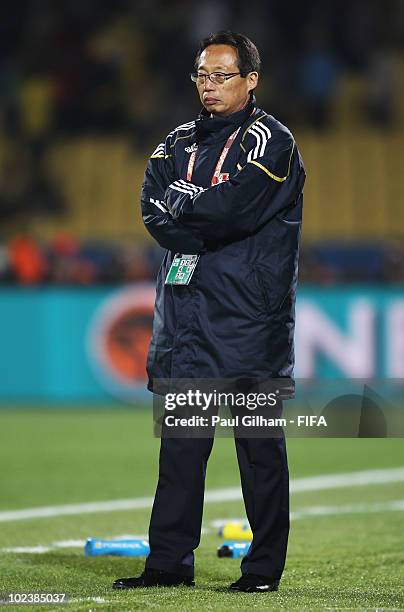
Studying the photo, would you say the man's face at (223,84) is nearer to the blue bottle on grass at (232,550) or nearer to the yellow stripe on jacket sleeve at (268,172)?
the yellow stripe on jacket sleeve at (268,172)

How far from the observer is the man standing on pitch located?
16.3 feet

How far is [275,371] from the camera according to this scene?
502 cm

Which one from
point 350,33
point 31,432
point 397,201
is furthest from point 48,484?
point 350,33

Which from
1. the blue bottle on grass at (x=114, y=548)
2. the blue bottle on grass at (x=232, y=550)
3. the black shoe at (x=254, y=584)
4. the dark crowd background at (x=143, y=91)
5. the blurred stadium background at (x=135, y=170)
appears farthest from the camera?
the dark crowd background at (x=143, y=91)

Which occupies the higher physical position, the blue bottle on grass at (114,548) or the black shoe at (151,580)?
Answer: the black shoe at (151,580)

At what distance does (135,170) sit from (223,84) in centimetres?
1470

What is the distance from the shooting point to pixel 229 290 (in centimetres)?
496

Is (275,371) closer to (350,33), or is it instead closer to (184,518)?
(184,518)

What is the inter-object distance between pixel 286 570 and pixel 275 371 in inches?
44.4

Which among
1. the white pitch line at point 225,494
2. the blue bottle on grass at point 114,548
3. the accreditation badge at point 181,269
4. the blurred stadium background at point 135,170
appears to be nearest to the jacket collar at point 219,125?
the accreditation badge at point 181,269

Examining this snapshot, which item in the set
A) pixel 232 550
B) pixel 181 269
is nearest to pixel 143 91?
pixel 232 550

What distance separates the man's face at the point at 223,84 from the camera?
5055 millimetres

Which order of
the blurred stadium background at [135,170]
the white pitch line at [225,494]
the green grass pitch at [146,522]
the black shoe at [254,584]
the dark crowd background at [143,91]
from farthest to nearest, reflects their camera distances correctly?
the dark crowd background at [143,91] → the blurred stadium background at [135,170] → the white pitch line at [225,494] → the black shoe at [254,584] → the green grass pitch at [146,522]

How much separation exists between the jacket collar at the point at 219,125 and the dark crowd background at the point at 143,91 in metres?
13.3
